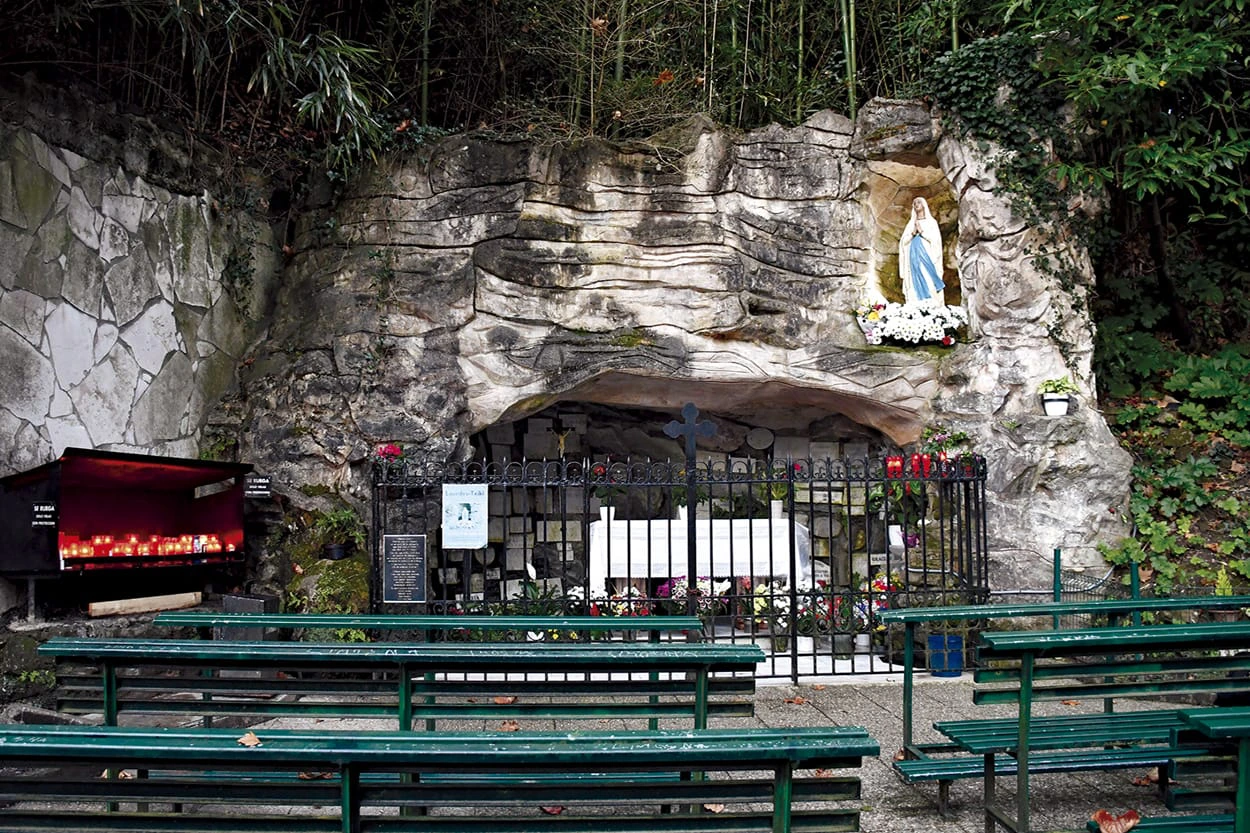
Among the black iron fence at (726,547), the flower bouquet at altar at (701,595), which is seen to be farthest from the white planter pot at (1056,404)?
the flower bouquet at altar at (701,595)

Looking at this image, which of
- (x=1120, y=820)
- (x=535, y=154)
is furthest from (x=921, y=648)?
(x=535, y=154)

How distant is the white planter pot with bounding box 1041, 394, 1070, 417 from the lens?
802 centimetres

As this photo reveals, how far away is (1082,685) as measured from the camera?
9.79 feet

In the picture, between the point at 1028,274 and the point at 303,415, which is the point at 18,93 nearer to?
the point at 303,415

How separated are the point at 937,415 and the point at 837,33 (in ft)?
14.2

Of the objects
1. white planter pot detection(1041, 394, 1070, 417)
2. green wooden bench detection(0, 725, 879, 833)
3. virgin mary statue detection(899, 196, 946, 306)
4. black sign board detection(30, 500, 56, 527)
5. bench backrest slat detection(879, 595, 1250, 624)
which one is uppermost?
virgin mary statue detection(899, 196, 946, 306)

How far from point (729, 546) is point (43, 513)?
5.16 meters

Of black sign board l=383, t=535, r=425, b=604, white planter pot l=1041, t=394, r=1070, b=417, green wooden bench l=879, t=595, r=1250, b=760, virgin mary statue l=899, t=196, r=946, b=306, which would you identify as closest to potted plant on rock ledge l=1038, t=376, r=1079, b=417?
white planter pot l=1041, t=394, r=1070, b=417

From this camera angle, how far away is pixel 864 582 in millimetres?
8859

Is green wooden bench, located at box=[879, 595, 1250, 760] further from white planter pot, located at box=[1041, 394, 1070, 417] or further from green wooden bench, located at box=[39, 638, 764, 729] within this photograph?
white planter pot, located at box=[1041, 394, 1070, 417]

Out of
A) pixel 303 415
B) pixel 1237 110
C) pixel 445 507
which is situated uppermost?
pixel 1237 110

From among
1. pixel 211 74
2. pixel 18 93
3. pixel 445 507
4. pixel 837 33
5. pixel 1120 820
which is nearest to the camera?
pixel 1120 820

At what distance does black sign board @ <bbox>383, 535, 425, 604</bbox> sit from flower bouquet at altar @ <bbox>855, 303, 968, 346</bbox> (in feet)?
15.4

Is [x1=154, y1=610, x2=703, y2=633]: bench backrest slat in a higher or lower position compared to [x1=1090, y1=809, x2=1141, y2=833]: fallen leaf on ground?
higher
